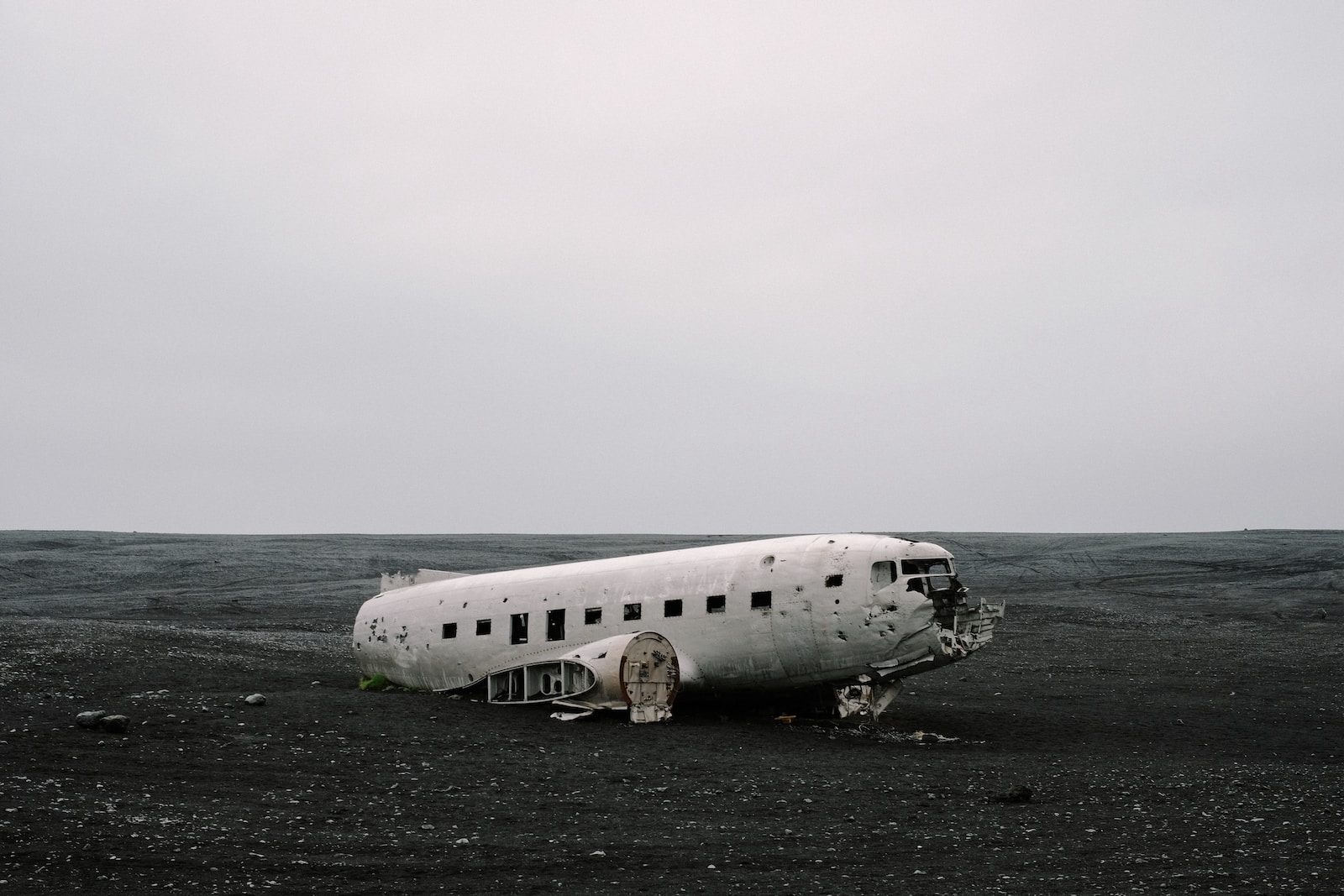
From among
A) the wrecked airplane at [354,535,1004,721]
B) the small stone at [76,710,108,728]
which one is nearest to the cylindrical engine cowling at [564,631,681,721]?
the wrecked airplane at [354,535,1004,721]

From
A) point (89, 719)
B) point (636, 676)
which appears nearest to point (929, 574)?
point (636, 676)

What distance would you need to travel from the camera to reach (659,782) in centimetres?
1916

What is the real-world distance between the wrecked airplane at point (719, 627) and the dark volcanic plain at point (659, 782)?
96 centimetres

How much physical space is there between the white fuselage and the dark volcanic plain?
4.37 ft

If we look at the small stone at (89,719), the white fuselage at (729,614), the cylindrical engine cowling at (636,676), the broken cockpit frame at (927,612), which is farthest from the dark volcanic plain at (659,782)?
the broken cockpit frame at (927,612)

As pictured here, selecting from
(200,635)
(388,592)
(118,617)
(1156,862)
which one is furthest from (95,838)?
(118,617)

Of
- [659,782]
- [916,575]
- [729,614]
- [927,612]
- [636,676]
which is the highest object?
[916,575]

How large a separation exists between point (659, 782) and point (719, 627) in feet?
21.6

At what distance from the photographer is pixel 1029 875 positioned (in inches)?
537

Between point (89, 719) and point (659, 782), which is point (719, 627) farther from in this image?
point (89, 719)

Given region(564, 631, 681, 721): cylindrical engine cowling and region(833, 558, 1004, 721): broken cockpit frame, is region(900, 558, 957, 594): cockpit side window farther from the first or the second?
region(564, 631, 681, 721): cylindrical engine cowling

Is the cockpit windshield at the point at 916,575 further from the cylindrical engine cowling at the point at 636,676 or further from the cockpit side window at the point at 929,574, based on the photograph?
the cylindrical engine cowling at the point at 636,676

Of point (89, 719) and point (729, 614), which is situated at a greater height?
point (729, 614)

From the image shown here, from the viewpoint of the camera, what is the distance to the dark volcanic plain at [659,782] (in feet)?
44.3
